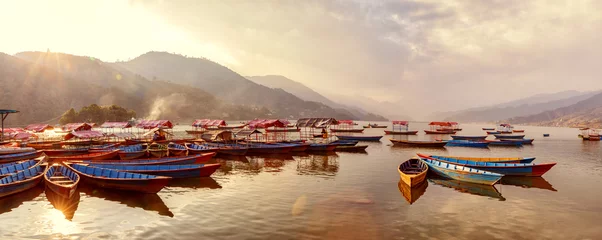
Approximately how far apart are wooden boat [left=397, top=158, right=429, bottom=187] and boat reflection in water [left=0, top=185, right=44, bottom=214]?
31608 millimetres

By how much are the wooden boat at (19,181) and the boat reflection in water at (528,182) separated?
44589mm

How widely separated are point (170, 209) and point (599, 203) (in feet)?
113

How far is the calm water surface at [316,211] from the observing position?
19.8 m

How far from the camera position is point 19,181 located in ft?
88.8

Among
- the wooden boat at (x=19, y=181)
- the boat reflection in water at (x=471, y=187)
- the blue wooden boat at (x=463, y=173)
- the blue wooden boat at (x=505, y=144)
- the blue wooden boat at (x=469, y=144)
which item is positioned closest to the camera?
the wooden boat at (x=19, y=181)

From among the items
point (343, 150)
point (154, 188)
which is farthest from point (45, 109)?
point (154, 188)

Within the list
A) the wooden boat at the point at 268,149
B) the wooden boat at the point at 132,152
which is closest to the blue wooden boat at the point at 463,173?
the wooden boat at the point at 268,149

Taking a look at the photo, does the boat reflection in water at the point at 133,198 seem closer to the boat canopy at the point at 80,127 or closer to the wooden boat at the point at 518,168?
the wooden boat at the point at 518,168

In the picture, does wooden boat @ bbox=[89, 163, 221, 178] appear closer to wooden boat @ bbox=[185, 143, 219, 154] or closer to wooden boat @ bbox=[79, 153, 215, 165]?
wooden boat @ bbox=[79, 153, 215, 165]

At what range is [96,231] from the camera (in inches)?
778

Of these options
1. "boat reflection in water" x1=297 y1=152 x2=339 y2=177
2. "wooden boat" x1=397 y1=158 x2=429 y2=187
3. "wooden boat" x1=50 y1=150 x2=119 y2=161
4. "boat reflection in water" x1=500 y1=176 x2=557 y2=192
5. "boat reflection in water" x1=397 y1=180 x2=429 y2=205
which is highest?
"wooden boat" x1=50 y1=150 x2=119 y2=161

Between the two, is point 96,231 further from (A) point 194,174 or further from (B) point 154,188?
(A) point 194,174

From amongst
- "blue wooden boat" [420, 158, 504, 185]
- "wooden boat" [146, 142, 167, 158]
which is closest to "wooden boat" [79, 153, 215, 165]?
"wooden boat" [146, 142, 167, 158]

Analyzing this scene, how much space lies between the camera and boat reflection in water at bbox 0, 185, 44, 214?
24.2m
